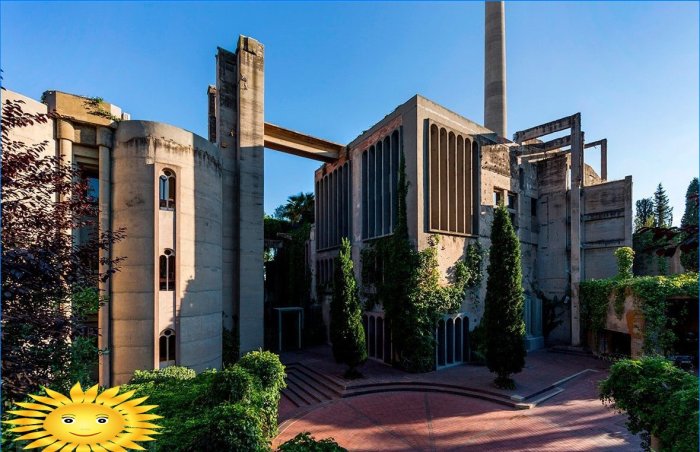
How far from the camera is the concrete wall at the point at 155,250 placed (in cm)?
1481

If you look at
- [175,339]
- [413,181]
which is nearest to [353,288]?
[413,181]

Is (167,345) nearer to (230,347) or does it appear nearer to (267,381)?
(230,347)

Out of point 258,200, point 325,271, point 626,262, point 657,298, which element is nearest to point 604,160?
point 626,262

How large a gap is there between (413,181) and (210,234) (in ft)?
40.7

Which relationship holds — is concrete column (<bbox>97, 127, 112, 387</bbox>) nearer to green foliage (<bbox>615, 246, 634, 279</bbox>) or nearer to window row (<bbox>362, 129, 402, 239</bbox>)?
window row (<bbox>362, 129, 402, 239</bbox>)

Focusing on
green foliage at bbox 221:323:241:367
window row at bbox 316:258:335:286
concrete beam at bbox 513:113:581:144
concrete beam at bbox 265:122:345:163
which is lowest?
green foliage at bbox 221:323:241:367

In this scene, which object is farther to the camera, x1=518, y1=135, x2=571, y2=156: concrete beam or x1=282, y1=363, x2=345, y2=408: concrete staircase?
x1=518, y1=135, x2=571, y2=156: concrete beam

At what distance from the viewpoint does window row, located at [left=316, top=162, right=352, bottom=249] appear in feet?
88.2

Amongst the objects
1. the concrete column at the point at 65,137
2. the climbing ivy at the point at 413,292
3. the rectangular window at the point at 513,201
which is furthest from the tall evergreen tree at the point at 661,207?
the concrete column at the point at 65,137

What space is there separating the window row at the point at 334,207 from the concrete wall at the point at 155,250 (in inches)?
473

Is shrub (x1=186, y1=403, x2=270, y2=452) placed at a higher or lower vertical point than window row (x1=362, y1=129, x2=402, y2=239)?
lower

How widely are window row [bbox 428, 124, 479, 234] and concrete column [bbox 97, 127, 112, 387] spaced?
679 inches

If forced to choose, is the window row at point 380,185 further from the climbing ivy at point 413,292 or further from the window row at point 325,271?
the window row at point 325,271

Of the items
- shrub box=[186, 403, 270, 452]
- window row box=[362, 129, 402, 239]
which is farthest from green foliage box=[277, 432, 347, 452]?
window row box=[362, 129, 402, 239]
